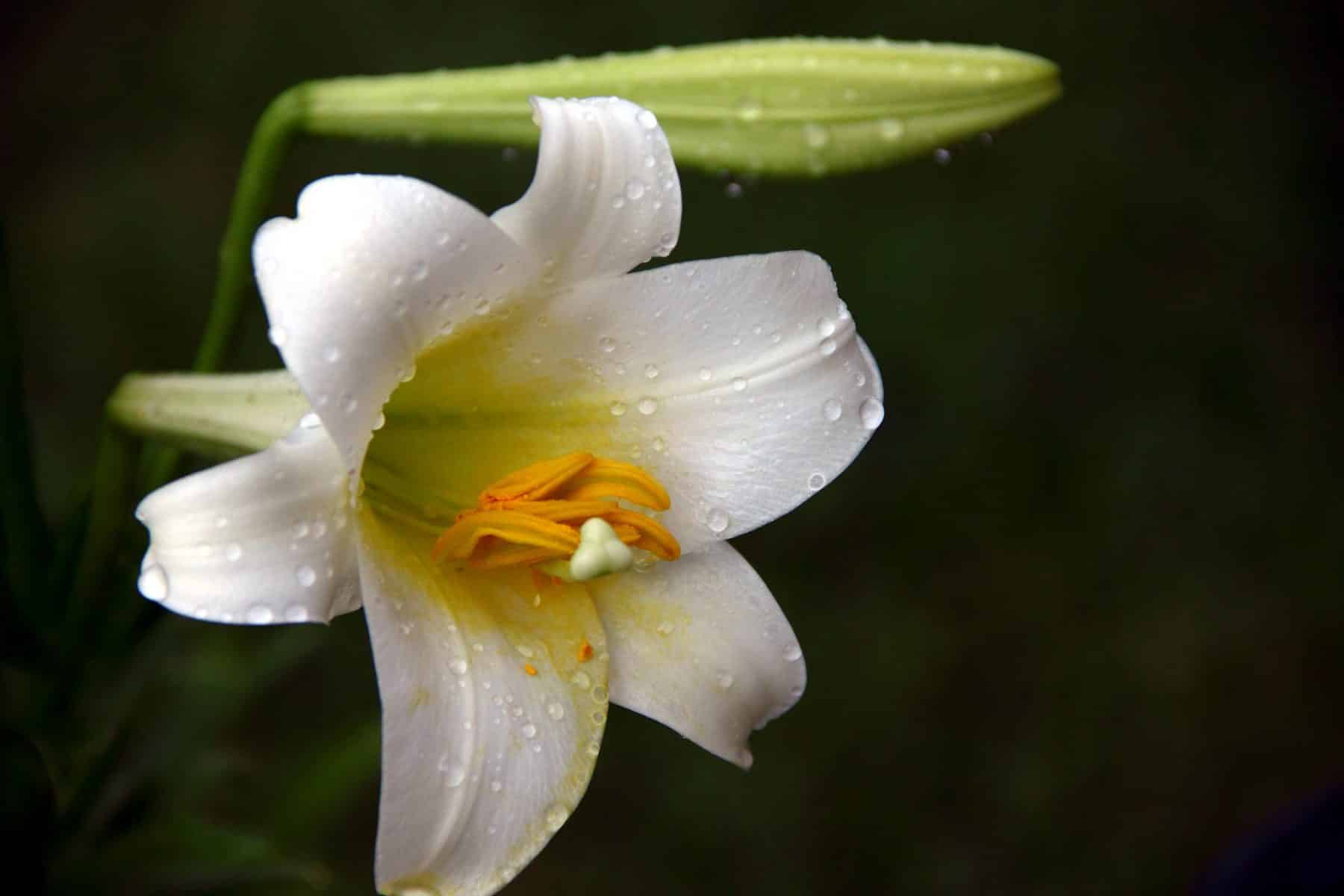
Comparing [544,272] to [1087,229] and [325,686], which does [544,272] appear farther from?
[1087,229]

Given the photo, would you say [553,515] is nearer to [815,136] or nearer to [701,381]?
[701,381]

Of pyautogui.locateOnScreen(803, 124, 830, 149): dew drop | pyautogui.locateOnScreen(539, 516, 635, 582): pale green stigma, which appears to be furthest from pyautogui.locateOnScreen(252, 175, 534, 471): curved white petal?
pyautogui.locateOnScreen(803, 124, 830, 149): dew drop

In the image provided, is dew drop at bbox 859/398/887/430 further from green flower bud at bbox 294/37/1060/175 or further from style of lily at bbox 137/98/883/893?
green flower bud at bbox 294/37/1060/175

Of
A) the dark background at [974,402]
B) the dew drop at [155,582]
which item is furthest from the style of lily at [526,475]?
the dark background at [974,402]

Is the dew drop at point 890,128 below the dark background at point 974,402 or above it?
above

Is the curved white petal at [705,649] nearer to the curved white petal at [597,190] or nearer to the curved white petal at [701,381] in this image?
the curved white petal at [701,381]

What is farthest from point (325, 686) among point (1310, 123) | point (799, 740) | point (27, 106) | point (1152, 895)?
point (1310, 123)

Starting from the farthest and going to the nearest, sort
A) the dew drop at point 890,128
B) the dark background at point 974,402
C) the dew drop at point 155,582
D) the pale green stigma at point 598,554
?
the dark background at point 974,402 → the dew drop at point 890,128 → the pale green stigma at point 598,554 → the dew drop at point 155,582

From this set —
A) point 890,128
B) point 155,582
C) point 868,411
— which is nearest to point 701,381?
point 868,411
